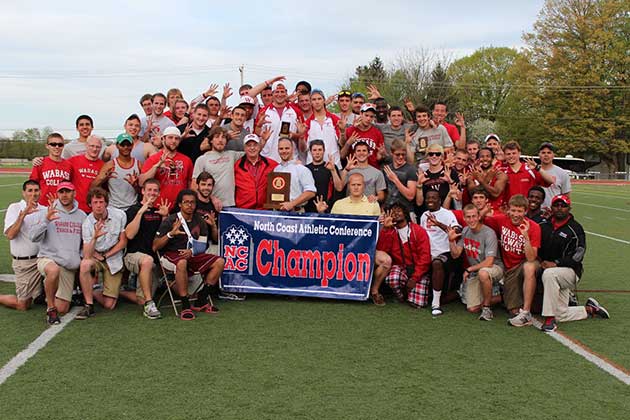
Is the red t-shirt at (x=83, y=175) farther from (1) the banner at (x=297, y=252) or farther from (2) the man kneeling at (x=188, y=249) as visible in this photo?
(1) the banner at (x=297, y=252)

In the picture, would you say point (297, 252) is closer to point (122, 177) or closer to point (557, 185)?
point (122, 177)

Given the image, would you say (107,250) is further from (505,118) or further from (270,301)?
(505,118)

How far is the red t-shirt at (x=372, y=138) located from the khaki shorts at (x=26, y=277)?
14.5ft

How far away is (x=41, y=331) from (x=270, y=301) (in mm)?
2562

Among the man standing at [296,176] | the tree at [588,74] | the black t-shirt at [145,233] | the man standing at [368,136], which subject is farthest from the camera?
the tree at [588,74]

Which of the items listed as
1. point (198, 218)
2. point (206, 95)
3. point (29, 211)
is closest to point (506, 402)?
point (198, 218)

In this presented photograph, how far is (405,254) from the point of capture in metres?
6.95

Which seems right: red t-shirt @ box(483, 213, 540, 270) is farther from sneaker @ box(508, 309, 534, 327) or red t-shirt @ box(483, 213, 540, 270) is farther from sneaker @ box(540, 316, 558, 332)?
sneaker @ box(540, 316, 558, 332)

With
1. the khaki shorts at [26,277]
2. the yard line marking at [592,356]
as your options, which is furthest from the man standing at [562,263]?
the khaki shorts at [26,277]

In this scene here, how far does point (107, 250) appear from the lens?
6453mm

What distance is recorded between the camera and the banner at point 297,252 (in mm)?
7023

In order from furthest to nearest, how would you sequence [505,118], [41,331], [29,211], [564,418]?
[505,118] < [29,211] < [41,331] < [564,418]

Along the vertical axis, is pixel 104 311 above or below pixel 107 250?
below

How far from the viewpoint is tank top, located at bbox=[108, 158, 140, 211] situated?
6.90 meters
